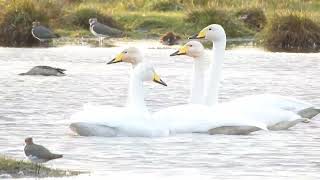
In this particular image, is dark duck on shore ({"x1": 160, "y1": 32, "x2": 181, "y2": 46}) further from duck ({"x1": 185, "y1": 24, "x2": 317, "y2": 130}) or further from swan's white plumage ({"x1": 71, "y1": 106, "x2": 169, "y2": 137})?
swan's white plumage ({"x1": 71, "y1": 106, "x2": 169, "y2": 137})

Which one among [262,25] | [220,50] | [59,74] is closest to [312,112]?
[220,50]

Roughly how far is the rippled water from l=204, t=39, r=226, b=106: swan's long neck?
113 centimetres

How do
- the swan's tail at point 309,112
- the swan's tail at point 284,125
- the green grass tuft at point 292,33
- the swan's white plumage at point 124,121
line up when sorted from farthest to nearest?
the green grass tuft at point 292,33, the swan's tail at point 309,112, the swan's tail at point 284,125, the swan's white plumage at point 124,121

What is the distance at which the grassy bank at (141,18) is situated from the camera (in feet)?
112

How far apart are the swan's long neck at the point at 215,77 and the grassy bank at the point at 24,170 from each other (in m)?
5.02

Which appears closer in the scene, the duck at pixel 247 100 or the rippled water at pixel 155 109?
the rippled water at pixel 155 109

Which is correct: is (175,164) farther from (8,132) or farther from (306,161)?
(8,132)

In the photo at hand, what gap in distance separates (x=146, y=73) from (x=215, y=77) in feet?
5.50

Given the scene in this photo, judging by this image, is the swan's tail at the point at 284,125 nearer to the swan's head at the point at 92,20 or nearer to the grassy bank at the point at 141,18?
the grassy bank at the point at 141,18

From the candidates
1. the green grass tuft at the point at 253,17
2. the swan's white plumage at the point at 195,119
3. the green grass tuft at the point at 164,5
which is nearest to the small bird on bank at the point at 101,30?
the green grass tuft at the point at 253,17

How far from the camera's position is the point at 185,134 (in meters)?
15.1

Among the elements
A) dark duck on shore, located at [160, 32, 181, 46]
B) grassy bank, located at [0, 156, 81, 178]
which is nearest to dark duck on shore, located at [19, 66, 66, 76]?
dark duck on shore, located at [160, 32, 181, 46]

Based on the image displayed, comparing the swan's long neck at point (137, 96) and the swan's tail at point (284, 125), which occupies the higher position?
the swan's long neck at point (137, 96)

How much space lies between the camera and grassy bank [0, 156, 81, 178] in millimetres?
11320
